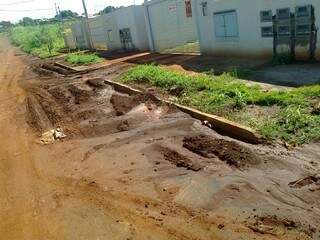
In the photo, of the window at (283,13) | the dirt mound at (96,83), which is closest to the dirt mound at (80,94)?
the dirt mound at (96,83)

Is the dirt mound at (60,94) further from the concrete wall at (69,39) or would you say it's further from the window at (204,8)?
the concrete wall at (69,39)

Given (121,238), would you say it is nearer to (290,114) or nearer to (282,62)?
→ (290,114)

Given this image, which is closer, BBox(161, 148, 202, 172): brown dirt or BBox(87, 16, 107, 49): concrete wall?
BBox(161, 148, 202, 172): brown dirt

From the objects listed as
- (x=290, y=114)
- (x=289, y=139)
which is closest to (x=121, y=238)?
(x=289, y=139)

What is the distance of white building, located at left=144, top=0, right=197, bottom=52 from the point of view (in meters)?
19.3

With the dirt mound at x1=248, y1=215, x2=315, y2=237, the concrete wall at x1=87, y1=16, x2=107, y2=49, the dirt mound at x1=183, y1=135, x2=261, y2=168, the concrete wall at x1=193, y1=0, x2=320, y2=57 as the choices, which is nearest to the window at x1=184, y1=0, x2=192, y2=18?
the concrete wall at x1=193, y1=0, x2=320, y2=57

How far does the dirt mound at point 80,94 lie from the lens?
40.9ft

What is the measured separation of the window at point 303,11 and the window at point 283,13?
1.23 ft

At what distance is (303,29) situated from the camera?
11836 millimetres

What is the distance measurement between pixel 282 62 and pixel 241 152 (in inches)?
263

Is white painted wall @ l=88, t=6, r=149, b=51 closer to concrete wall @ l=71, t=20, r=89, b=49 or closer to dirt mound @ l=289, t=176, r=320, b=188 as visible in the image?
concrete wall @ l=71, t=20, r=89, b=49

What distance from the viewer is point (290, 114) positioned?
7367mm

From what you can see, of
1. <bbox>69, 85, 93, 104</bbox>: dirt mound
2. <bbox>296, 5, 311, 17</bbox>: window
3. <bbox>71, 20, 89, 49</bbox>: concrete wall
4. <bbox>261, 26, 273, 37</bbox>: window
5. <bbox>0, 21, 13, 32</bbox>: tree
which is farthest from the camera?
<bbox>0, 21, 13, 32</bbox>: tree

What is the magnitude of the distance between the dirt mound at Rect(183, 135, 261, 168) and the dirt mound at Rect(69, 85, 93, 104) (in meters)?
5.73
